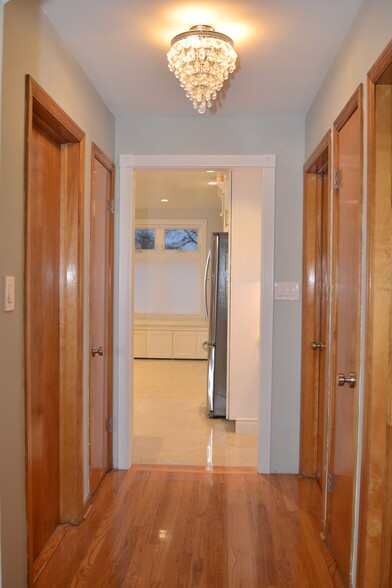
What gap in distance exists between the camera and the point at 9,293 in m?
1.66

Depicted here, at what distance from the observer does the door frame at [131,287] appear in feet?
10.5

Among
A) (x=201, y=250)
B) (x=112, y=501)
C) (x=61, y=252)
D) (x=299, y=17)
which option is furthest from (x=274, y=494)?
(x=201, y=250)

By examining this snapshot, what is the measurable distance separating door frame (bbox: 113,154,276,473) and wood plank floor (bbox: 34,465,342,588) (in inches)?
10.6

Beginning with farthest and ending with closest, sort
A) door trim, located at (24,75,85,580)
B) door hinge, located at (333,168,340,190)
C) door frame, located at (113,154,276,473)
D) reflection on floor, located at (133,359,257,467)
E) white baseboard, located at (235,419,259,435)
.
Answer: white baseboard, located at (235,419,259,435)
reflection on floor, located at (133,359,257,467)
door frame, located at (113,154,276,473)
door trim, located at (24,75,85,580)
door hinge, located at (333,168,340,190)

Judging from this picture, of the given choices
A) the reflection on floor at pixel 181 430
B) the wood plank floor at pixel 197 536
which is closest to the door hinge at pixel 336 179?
the wood plank floor at pixel 197 536

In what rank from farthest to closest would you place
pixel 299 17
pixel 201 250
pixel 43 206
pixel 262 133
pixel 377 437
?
pixel 201 250
pixel 262 133
pixel 43 206
pixel 299 17
pixel 377 437

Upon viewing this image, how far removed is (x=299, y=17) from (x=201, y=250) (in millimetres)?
6070

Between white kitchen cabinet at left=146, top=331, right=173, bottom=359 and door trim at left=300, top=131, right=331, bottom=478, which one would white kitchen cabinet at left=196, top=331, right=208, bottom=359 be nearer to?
white kitchen cabinet at left=146, top=331, right=173, bottom=359

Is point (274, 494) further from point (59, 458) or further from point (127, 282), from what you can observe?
point (127, 282)

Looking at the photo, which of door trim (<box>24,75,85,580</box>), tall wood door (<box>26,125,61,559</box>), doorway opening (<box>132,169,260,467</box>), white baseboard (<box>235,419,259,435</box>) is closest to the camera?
tall wood door (<box>26,125,61,559</box>)

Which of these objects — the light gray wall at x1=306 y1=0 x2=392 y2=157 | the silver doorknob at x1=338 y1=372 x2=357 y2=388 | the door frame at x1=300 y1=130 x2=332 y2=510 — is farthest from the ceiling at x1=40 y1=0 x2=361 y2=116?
the silver doorknob at x1=338 y1=372 x2=357 y2=388

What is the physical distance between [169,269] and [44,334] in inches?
231

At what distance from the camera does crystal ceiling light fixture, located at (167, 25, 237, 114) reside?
2.04m

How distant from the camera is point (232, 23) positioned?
208 centimetres
